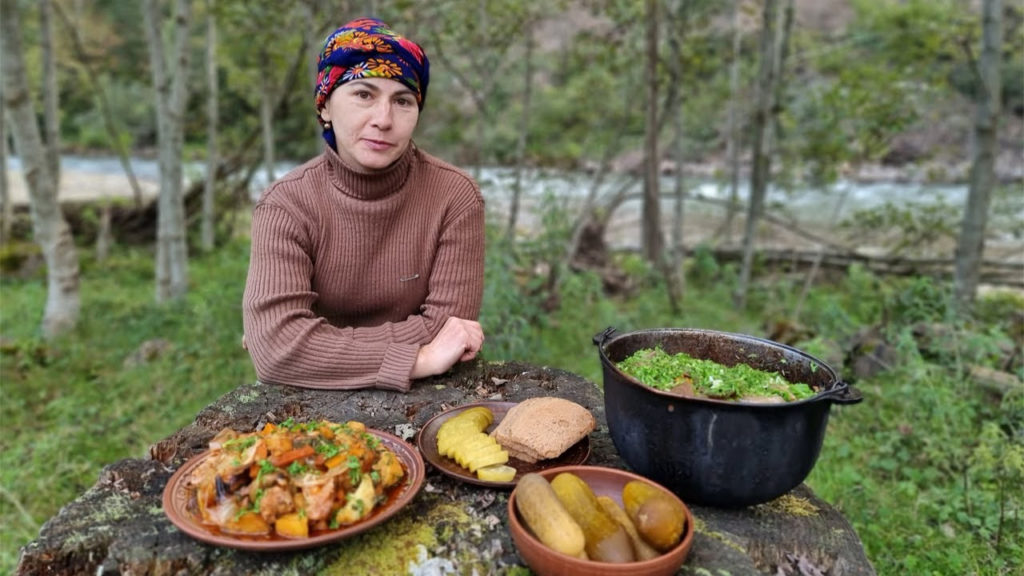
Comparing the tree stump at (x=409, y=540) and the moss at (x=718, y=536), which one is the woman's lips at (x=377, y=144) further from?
the moss at (x=718, y=536)

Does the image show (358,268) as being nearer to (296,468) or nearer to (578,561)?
(296,468)

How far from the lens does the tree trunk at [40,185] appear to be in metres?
5.35

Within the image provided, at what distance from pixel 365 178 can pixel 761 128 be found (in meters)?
5.74

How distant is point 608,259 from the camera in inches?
355

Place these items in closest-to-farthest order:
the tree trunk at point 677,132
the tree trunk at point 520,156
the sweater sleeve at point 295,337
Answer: the sweater sleeve at point 295,337 → the tree trunk at point 520,156 → the tree trunk at point 677,132

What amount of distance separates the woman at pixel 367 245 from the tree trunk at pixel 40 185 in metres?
4.35

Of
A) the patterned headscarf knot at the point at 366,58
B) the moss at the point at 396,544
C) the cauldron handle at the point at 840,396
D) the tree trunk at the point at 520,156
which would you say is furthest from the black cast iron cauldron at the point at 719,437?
the tree trunk at the point at 520,156

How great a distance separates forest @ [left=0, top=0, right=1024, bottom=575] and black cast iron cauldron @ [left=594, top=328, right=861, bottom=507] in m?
1.74

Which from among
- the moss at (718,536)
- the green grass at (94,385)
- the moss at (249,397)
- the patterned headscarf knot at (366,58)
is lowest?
the green grass at (94,385)

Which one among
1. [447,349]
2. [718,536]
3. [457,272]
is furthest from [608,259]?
[718,536]

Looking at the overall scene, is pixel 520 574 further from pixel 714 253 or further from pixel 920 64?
pixel 714 253

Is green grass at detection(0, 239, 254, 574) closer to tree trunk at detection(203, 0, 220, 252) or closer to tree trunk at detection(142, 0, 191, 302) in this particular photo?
tree trunk at detection(142, 0, 191, 302)

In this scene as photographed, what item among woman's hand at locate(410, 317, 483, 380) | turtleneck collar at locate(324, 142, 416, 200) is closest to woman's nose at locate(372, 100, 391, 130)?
turtleneck collar at locate(324, 142, 416, 200)

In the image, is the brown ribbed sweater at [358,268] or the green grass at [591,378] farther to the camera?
the green grass at [591,378]
